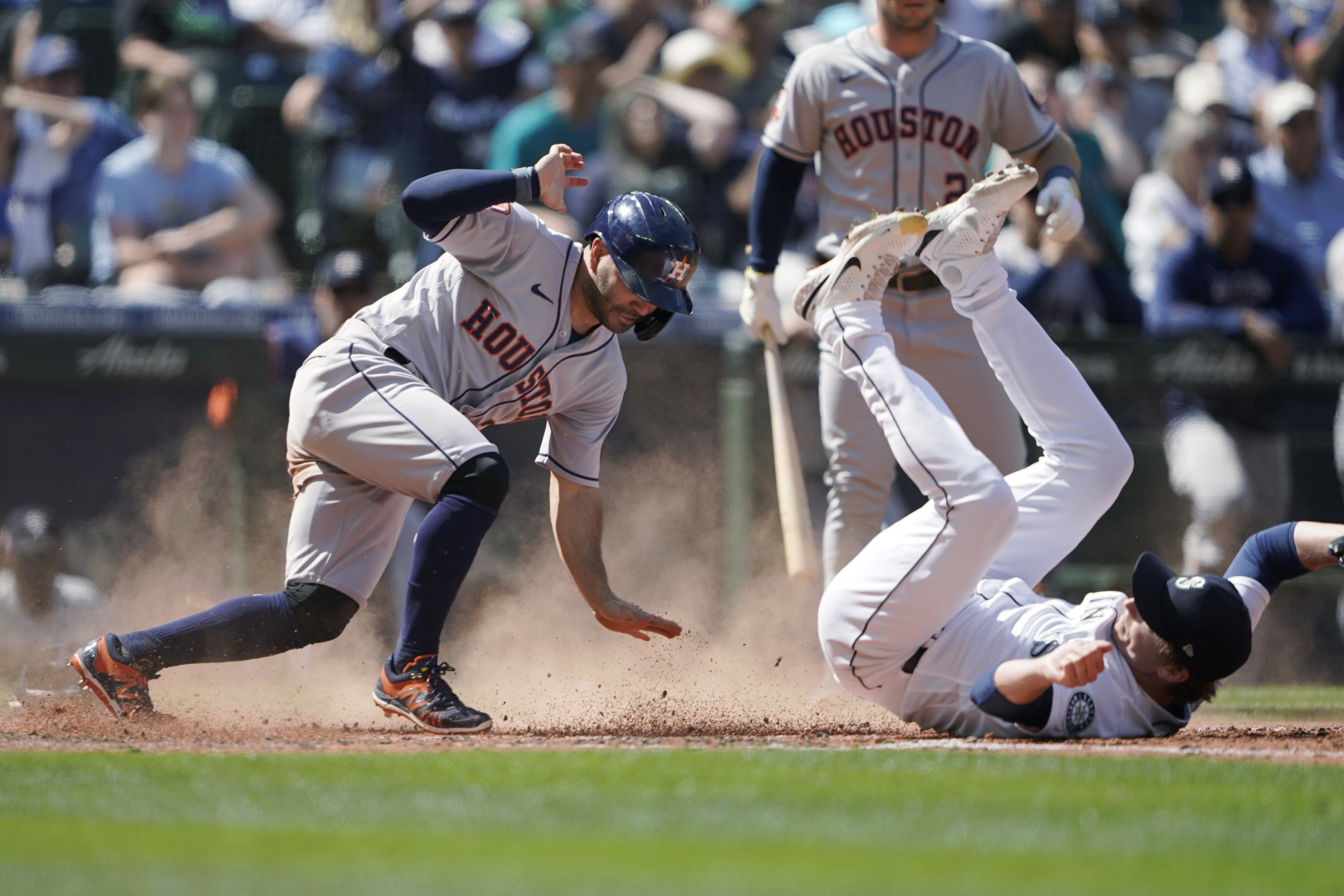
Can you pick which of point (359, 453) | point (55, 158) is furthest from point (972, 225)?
Answer: point (55, 158)

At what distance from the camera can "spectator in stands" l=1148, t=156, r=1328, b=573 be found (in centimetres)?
704

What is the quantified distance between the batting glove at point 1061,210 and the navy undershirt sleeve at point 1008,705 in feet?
5.08

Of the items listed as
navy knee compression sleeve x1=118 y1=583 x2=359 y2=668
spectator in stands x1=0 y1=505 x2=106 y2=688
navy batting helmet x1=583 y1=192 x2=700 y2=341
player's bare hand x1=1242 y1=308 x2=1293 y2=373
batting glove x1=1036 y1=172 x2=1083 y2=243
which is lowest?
player's bare hand x1=1242 y1=308 x2=1293 y2=373

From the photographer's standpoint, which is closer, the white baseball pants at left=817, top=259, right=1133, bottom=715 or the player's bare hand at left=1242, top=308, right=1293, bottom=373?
the white baseball pants at left=817, top=259, right=1133, bottom=715

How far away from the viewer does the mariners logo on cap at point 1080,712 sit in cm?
391

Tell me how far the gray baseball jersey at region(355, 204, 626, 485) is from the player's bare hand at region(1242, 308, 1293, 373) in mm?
3938

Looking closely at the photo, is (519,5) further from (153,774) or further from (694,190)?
(153,774)

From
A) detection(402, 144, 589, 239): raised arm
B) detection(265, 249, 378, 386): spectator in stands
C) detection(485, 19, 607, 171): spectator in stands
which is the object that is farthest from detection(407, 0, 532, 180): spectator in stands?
detection(402, 144, 589, 239): raised arm

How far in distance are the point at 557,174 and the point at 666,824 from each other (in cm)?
197

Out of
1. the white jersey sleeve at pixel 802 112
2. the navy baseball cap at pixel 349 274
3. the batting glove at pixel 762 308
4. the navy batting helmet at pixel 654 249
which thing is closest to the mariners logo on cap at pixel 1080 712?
the navy batting helmet at pixel 654 249

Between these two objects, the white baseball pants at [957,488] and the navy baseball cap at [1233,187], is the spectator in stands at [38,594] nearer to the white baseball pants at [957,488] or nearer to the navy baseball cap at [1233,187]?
the white baseball pants at [957,488]

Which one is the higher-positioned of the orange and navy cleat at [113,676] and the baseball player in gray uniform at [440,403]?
the baseball player in gray uniform at [440,403]

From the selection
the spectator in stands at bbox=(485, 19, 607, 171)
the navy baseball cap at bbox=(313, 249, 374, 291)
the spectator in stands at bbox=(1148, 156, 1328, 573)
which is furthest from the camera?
the spectator in stands at bbox=(485, 19, 607, 171)

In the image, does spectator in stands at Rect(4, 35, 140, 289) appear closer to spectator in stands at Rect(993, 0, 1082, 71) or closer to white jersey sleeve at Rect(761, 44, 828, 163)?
white jersey sleeve at Rect(761, 44, 828, 163)
